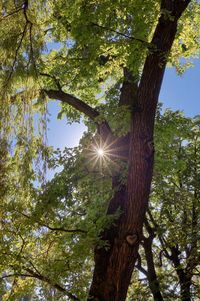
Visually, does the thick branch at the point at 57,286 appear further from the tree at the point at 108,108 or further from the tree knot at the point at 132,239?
the tree knot at the point at 132,239

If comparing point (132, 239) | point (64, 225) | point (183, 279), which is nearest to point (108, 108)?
point (64, 225)

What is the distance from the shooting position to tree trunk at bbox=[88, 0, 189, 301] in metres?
4.50

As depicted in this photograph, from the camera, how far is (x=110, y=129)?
675 cm

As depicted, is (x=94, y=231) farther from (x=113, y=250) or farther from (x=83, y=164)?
(x=83, y=164)

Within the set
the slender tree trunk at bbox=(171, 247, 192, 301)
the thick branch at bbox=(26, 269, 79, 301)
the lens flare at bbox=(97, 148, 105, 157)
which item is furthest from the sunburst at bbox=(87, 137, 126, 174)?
the slender tree trunk at bbox=(171, 247, 192, 301)

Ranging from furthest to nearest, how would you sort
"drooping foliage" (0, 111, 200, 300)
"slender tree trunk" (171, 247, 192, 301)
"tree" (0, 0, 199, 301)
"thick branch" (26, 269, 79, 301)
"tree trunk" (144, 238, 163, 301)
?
"tree trunk" (144, 238, 163, 301) → "slender tree trunk" (171, 247, 192, 301) → "thick branch" (26, 269, 79, 301) → "drooping foliage" (0, 111, 200, 300) → "tree" (0, 0, 199, 301)

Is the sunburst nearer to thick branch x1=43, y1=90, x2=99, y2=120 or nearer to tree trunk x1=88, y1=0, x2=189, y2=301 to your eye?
thick branch x1=43, y1=90, x2=99, y2=120

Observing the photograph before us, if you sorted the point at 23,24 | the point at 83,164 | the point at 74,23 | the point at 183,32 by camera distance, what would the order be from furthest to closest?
the point at 183,32 → the point at 83,164 → the point at 74,23 → the point at 23,24

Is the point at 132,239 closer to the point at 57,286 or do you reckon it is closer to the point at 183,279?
the point at 57,286

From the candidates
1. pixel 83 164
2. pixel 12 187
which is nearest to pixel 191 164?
pixel 83 164

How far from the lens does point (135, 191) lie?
4.75 m

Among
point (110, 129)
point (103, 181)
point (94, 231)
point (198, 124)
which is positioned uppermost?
point (198, 124)

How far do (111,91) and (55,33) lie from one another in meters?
2.04

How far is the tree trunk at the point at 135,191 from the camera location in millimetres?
4504
